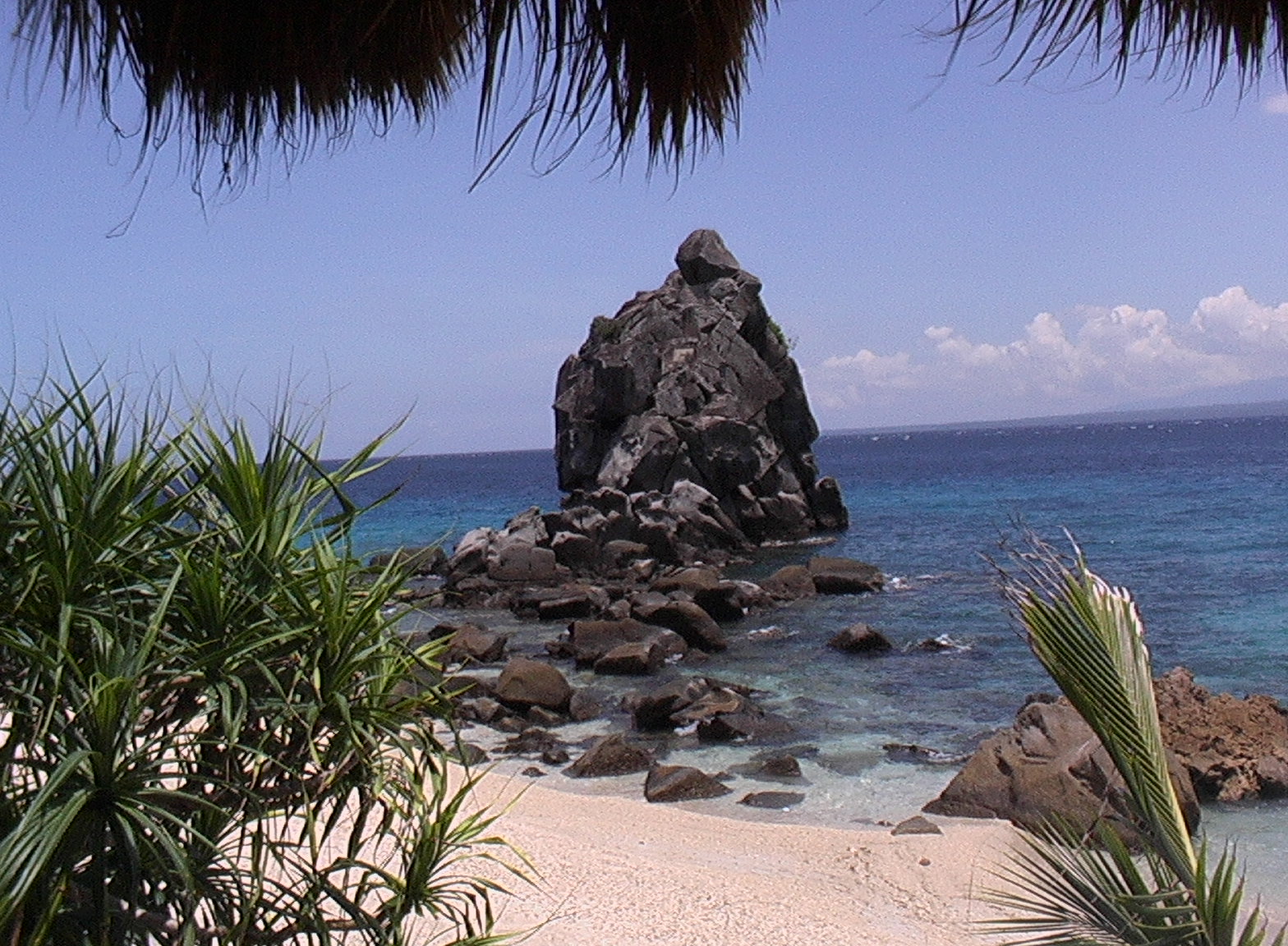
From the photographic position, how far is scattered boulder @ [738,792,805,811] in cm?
1515

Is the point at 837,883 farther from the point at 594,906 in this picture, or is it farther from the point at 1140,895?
the point at 1140,895

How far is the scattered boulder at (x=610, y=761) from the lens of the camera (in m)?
16.8

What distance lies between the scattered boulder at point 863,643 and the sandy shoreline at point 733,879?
11696mm

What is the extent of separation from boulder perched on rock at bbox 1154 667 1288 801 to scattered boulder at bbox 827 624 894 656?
8.68 m

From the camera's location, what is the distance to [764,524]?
162 feet

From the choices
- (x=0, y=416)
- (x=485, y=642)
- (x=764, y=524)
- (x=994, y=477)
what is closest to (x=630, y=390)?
(x=764, y=524)

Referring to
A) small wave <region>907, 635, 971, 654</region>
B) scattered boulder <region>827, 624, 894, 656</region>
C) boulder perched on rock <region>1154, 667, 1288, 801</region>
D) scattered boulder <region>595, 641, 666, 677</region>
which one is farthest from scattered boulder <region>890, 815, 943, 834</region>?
small wave <region>907, 635, 971, 654</region>

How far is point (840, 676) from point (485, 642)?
25.0ft

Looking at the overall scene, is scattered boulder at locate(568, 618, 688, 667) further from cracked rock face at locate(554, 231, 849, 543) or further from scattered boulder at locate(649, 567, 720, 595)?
cracked rock face at locate(554, 231, 849, 543)

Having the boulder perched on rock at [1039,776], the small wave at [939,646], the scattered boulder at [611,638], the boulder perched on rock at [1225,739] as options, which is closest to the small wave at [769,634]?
the scattered boulder at [611,638]

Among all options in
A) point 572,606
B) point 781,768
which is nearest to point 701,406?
point 572,606

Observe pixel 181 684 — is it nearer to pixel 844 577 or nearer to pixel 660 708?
pixel 660 708

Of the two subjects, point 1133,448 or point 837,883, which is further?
point 1133,448

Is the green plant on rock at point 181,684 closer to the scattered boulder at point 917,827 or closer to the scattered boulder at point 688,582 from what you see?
the scattered boulder at point 917,827
